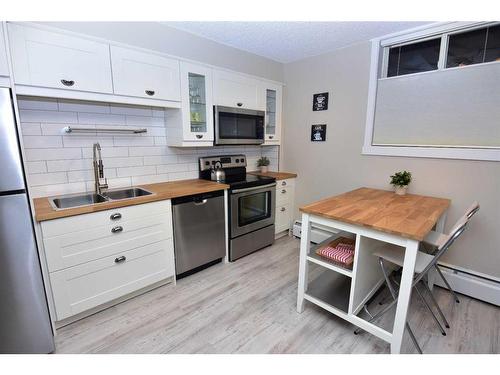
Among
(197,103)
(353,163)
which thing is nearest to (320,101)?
(353,163)

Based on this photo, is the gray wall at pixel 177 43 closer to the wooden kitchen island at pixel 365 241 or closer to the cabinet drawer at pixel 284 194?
the cabinet drawer at pixel 284 194

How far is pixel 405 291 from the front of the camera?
145 centimetres

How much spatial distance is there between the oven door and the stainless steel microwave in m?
0.59

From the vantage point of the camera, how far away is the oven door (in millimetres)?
2711

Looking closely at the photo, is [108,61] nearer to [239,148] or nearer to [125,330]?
[239,148]

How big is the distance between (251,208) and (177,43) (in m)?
1.87

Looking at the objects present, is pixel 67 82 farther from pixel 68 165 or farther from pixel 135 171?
pixel 135 171

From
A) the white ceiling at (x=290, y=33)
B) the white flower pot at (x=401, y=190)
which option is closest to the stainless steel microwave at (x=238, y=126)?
the white ceiling at (x=290, y=33)

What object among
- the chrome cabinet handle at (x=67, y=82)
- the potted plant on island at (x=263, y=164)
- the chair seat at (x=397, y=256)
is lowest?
the chair seat at (x=397, y=256)

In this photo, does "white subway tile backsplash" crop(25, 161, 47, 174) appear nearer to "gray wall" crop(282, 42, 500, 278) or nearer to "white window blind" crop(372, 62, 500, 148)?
"gray wall" crop(282, 42, 500, 278)

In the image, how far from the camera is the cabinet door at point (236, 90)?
268cm

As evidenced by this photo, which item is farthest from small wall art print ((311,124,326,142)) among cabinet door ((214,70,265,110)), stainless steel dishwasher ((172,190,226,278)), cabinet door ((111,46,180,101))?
cabinet door ((111,46,180,101))

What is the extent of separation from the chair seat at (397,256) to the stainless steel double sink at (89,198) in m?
1.93
